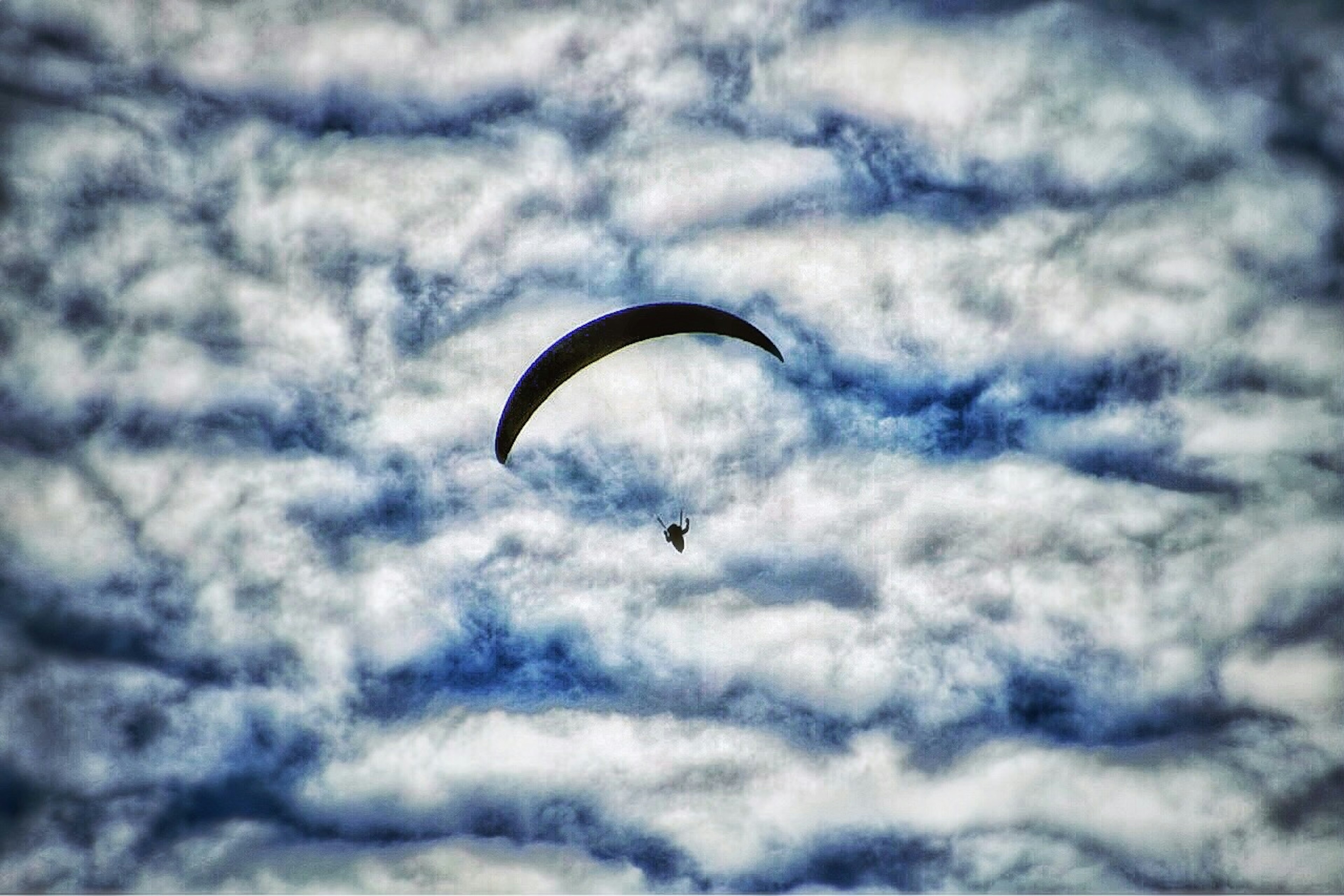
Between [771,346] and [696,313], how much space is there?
2.38m

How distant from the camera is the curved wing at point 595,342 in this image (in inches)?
846

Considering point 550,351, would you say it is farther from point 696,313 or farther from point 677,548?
point 677,548

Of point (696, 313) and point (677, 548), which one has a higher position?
point (696, 313)

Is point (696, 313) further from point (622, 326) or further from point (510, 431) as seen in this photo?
point (510, 431)

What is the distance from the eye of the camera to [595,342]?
71.3ft

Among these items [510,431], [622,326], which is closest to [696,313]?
[622,326]

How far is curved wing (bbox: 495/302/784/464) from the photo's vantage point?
21.5m

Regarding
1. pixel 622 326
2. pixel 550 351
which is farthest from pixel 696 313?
pixel 550 351

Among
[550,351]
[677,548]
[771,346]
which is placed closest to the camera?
[550,351]

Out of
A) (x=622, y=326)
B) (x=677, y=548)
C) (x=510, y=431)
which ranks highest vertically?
(x=622, y=326)

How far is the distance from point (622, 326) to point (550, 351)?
1.93m

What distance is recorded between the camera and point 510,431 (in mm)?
22406

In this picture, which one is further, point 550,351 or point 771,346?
point 771,346

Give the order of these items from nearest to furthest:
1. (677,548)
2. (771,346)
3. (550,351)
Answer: (550,351)
(771,346)
(677,548)
